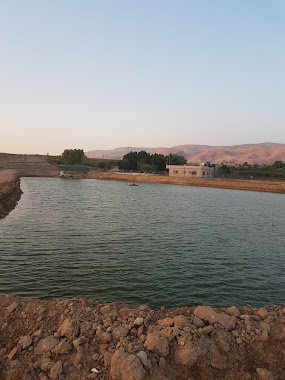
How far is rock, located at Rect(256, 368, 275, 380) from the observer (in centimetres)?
904

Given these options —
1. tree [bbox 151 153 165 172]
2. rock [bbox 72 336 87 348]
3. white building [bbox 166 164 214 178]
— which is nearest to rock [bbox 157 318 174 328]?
rock [bbox 72 336 87 348]

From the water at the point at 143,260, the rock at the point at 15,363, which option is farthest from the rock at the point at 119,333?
the water at the point at 143,260

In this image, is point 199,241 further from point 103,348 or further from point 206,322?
point 103,348

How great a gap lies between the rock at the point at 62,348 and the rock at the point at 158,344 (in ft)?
8.58

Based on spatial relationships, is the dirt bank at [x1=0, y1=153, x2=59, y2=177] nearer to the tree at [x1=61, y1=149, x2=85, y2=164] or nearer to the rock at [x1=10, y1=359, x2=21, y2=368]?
the tree at [x1=61, y1=149, x2=85, y2=164]

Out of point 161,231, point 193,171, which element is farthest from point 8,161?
point 161,231

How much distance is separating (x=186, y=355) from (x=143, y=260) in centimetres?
1310

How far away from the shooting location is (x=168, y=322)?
1091 centimetres

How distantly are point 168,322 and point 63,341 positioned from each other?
12.7 feet

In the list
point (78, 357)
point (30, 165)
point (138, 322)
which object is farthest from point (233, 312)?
point (30, 165)

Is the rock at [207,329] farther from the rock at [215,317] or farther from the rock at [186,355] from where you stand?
the rock at [186,355]

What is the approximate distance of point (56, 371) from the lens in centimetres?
898

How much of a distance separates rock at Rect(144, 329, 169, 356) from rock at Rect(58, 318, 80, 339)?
262 centimetres

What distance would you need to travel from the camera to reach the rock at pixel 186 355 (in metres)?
9.34
